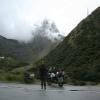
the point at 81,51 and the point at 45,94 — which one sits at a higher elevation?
the point at 81,51

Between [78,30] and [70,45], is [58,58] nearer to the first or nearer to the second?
[70,45]

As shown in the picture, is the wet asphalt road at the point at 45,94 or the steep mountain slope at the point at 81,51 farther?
the steep mountain slope at the point at 81,51

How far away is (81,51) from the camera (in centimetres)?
6316

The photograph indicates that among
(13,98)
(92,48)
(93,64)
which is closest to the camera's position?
(13,98)

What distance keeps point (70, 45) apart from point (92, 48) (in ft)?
31.3

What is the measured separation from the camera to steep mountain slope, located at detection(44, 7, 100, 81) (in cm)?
5281

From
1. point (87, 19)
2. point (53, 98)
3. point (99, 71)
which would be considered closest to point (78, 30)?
point (87, 19)

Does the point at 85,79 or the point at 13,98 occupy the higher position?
the point at 85,79

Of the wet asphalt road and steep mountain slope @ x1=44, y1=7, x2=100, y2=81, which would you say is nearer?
the wet asphalt road

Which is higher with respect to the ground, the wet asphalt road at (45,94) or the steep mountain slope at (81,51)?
the steep mountain slope at (81,51)

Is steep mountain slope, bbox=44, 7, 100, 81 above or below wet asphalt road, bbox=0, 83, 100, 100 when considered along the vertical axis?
above

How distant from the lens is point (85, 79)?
4406cm

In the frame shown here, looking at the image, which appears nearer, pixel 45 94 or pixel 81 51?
pixel 45 94

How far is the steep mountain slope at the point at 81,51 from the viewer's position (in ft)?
173
